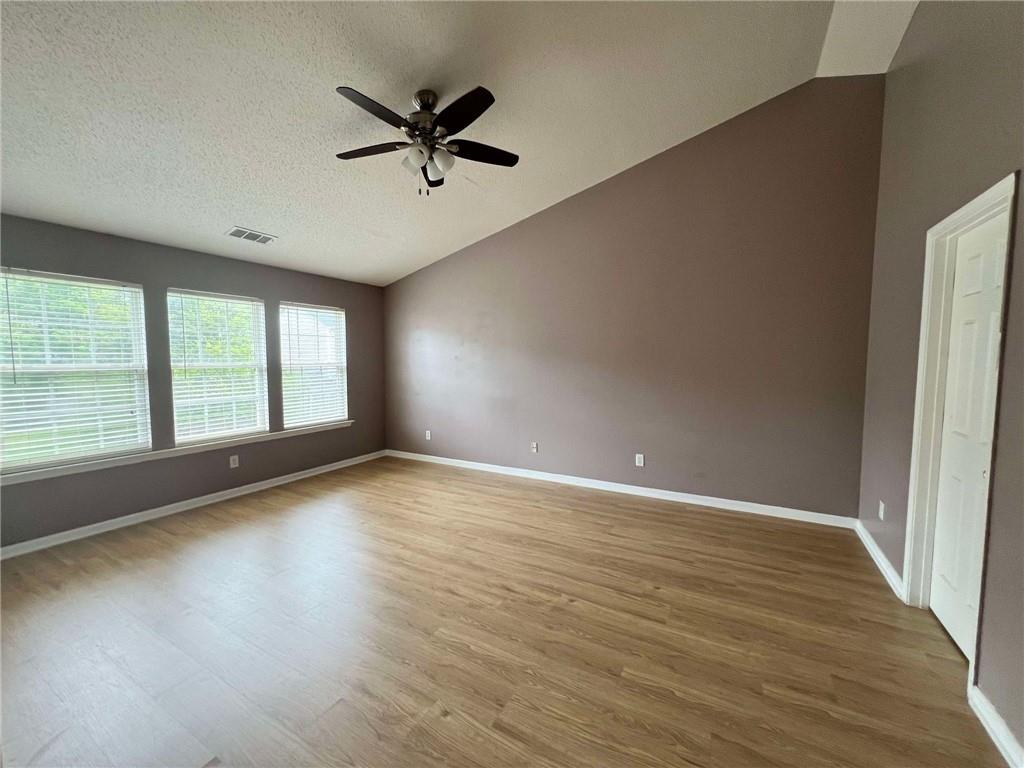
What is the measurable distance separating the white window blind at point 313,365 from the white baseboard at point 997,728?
17.5 feet

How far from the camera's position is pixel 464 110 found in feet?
6.58

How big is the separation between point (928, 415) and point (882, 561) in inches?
42.7

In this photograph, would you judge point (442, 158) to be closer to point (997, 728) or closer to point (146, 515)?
point (997, 728)

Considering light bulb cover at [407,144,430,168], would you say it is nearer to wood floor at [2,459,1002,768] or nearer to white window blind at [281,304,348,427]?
wood floor at [2,459,1002,768]

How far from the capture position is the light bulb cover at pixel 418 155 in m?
2.23

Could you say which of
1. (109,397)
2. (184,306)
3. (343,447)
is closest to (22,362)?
(109,397)

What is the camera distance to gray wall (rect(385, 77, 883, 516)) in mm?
2998

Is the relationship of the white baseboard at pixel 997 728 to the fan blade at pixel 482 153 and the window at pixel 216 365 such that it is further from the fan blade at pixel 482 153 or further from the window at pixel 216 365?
the window at pixel 216 365

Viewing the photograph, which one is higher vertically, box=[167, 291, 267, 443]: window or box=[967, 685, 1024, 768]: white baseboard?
box=[167, 291, 267, 443]: window

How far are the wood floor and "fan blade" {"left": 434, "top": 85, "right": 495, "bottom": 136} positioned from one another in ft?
8.74

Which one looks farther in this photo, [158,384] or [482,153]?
[158,384]

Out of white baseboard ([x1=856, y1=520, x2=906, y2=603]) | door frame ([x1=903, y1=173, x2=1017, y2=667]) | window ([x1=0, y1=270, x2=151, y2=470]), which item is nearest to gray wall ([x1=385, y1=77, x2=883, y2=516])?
white baseboard ([x1=856, y1=520, x2=906, y2=603])

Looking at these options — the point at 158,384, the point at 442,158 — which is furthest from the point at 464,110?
the point at 158,384

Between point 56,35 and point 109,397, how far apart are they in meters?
2.54
